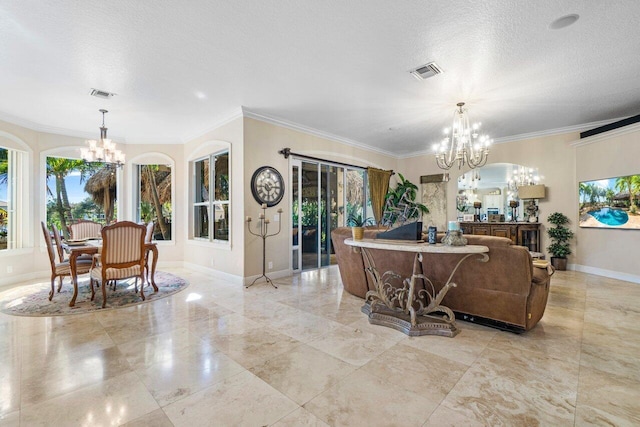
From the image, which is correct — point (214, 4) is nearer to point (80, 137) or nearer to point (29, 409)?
point (29, 409)

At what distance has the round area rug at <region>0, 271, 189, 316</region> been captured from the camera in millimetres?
3449

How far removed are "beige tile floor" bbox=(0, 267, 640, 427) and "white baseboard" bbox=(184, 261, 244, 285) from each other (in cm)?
128

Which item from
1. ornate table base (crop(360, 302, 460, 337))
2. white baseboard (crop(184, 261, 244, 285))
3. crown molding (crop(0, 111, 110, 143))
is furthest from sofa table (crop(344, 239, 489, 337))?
crown molding (crop(0, 111, 110, 143))

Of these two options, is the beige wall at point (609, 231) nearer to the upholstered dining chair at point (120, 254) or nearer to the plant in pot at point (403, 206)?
the plant in pot at point (403, 206)

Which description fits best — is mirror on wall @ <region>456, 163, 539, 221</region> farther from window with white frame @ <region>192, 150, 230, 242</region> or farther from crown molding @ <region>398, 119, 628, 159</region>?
window with white frame @ <region>192, 150, 230, 242</region>

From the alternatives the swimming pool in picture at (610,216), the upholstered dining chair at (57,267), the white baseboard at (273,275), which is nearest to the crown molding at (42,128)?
the upholstered dining chair at (57,267)

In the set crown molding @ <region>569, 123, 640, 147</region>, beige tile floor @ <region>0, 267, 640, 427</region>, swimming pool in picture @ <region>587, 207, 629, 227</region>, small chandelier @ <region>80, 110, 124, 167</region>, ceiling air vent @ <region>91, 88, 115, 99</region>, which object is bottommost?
beige tile floor @ <region>0, 267, 640, 427</region>

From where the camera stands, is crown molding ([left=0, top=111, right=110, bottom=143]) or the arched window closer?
crown molding ([left=0, top=111, right=110, bottom=143])

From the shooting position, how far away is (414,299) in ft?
9.91

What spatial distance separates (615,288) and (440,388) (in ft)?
14.4

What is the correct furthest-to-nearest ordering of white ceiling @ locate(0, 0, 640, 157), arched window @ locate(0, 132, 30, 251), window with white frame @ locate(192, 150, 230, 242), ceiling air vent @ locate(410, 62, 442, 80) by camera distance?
window with white frame @ locate(192, 150, 230, 242) → arched window @ locate(0, 132, 30, 251) → ceiling air vent @ locate(410, 62, 442, 80) → white ceiling @ locate(0, 0, 640, 157)

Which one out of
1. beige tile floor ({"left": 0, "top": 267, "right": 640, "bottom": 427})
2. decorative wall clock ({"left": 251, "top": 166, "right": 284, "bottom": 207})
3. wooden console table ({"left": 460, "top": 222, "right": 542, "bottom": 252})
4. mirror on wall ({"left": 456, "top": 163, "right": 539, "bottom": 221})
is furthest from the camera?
mirror on wall ({"left": 456, "top": 163, "right": 539, "bottom": 221})

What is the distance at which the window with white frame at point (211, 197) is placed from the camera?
5246 millimetres

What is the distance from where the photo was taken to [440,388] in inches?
74.6
